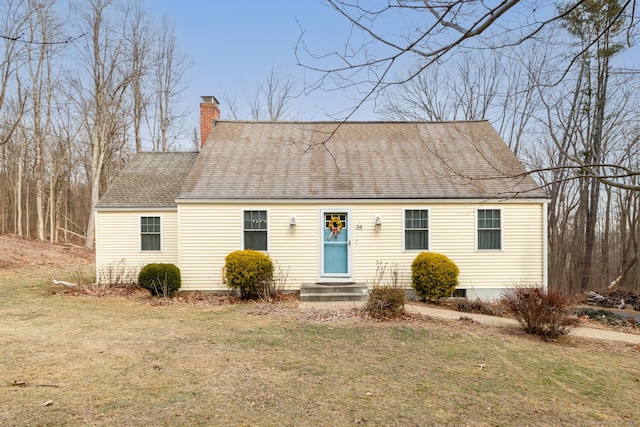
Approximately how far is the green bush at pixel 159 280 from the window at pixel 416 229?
6749mm

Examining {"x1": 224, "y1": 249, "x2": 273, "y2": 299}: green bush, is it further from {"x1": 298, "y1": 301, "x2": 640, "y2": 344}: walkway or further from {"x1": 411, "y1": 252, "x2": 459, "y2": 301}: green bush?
{"x1": 411, "y1": 252, "x2": 459, "y2": 301}: green bush

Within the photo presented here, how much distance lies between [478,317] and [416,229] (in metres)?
3.28

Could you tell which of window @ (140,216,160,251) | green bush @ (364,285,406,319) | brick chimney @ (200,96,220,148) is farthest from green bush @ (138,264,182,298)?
brick chimney @ (200,96,220,148)

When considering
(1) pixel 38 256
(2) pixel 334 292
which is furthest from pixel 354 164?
(1) pixel 38 256

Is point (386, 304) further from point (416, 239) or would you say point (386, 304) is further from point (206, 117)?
point (206, 117)

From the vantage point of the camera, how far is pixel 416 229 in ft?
38.7

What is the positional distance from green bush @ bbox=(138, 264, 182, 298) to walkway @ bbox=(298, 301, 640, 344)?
3679 mm

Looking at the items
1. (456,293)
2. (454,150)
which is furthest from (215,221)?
(454,150)

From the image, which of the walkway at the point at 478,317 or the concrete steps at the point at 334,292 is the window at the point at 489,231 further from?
the concrete steps at the point at 334,292

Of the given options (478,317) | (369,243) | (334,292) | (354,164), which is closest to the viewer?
(478,317)

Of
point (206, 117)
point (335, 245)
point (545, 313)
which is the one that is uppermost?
point (206, 117)

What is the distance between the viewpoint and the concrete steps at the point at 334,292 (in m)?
10.9

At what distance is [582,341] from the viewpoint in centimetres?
746

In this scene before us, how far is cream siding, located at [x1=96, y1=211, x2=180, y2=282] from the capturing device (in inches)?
498
